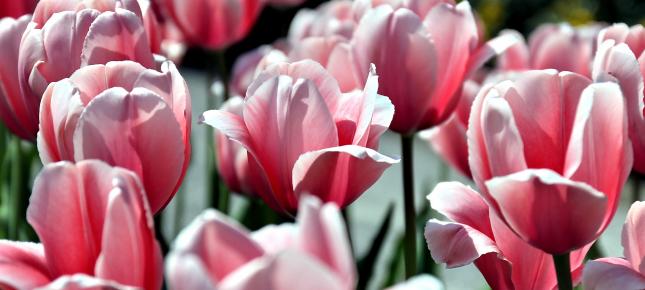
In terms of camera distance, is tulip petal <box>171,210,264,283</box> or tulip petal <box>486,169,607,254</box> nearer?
tulip petal <box>171,210,264,283</box>

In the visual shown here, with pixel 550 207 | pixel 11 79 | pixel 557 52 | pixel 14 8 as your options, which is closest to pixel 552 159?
pixel 550 207

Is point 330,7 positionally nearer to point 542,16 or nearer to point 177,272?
point 177,272

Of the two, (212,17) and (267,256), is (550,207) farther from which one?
(212,17)

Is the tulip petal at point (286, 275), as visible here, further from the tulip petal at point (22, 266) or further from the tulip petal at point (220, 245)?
the tulip petal at point (22, 266)

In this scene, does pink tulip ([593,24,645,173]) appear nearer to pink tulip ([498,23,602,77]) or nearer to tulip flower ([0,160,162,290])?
tulip flower ([0,160,162,290])

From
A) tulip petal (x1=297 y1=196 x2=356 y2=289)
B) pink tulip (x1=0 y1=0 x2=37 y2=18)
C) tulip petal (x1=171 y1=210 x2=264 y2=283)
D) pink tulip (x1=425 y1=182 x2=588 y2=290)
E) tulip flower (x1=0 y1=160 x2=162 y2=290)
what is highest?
tulip petal (x1=297 y1=196 x2=356 y2=289)

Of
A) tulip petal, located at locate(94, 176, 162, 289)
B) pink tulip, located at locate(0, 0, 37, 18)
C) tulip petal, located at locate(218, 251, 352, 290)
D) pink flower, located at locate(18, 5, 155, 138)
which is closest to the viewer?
tulip petal, located at locate(218, 251, 352, 290)

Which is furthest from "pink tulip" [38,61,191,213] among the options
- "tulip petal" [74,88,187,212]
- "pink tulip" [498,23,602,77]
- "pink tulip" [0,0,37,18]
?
"pink tulip" [498,23,602,77]
